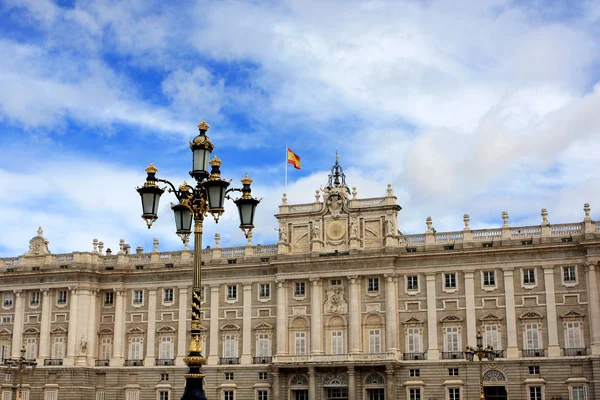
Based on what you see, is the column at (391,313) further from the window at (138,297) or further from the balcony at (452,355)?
the window at (138,297)

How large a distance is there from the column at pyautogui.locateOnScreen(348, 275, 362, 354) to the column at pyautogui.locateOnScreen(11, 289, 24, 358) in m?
31.5

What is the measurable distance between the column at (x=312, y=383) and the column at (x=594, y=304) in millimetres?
21831

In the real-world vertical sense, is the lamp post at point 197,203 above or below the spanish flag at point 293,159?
below

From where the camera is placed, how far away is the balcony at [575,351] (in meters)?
61.2

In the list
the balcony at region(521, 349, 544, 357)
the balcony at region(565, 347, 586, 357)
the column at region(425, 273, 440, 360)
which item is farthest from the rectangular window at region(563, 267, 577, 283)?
the column at region(425, 273, 440, 360)

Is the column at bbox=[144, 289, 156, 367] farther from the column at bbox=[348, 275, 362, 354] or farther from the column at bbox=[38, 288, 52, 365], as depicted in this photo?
the column at bbox=[348, 275, 362, 354]

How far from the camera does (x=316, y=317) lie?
223 ft

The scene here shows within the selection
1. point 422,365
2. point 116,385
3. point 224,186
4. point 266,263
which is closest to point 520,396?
point 422,365

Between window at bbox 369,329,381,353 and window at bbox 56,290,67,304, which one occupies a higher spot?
window at bbox 56,290,67,304

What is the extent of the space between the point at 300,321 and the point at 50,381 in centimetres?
2356

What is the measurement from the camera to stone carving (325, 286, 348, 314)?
6781 centimetres

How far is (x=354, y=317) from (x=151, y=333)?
1941 cm

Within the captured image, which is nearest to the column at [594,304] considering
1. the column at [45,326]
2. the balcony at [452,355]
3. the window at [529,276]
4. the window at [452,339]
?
the window at [529,276]

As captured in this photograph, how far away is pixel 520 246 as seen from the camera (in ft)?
210
